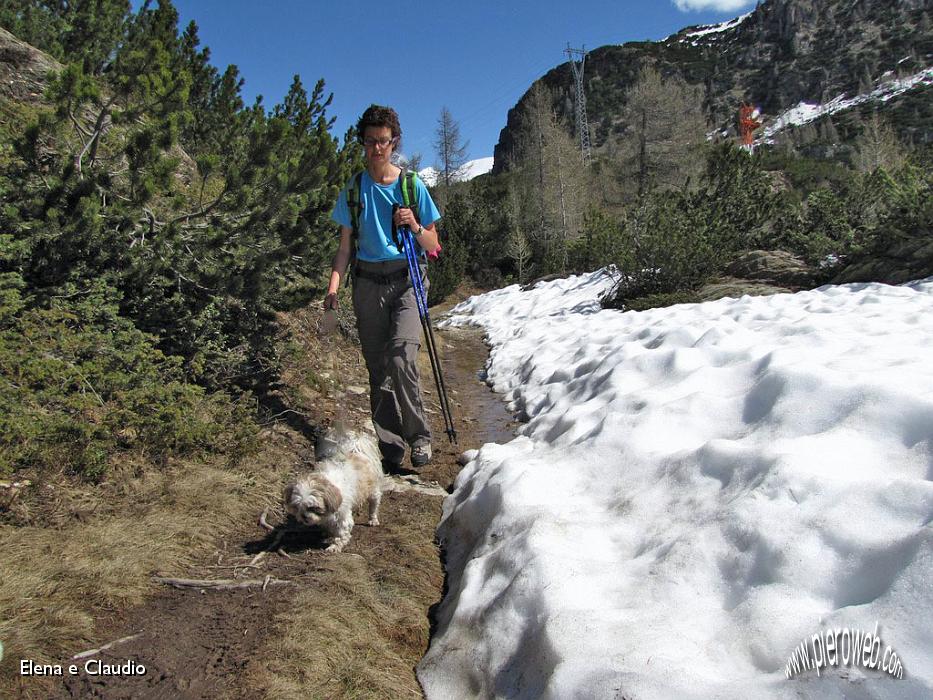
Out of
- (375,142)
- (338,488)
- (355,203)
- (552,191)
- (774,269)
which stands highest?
(552,191)

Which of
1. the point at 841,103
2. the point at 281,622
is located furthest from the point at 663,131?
the point at 841,103

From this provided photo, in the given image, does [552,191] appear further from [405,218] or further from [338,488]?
[338,488]

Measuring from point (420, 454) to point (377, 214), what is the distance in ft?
6.33

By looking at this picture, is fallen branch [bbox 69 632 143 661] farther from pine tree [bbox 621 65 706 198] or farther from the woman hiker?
pine tree [bbox 621 65 706 198]

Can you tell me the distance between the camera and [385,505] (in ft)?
12.5

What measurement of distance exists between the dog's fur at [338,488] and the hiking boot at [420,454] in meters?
0.58

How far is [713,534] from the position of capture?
2.24 meters

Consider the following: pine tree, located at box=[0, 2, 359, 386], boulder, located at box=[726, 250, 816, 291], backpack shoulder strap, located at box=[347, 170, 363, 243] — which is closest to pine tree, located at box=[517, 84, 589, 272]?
boulder, located at box=[726, 250, 816, 291]

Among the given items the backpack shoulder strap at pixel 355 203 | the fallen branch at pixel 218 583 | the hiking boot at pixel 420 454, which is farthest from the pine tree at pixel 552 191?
the fallen branch at pixel 218 583

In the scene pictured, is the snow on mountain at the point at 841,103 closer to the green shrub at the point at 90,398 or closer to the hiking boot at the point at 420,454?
the hiking boot at the point at 420,454

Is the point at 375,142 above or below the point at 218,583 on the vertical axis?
above

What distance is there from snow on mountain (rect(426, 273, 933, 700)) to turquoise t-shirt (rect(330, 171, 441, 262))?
5.95ft

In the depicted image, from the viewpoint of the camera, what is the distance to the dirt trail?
1.96m

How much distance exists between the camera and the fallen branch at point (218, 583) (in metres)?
2.57
